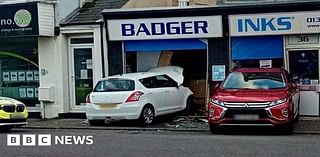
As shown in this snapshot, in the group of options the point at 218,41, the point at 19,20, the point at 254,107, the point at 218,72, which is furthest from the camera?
the point at 19,20

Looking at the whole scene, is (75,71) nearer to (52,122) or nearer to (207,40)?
(52,122)

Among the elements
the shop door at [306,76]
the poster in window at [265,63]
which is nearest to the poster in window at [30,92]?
the poster in window at [265,63]

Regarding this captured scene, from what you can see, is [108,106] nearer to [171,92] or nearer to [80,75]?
[171,92]

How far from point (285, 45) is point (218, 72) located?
7.40ft

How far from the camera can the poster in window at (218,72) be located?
21.9 meters

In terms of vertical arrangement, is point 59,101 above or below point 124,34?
below

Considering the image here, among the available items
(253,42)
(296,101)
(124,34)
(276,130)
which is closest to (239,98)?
(276,130)

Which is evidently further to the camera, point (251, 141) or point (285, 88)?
point (285, 88)

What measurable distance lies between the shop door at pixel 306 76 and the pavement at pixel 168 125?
0.42m

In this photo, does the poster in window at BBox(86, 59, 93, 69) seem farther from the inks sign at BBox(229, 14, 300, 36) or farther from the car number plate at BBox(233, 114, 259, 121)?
the car number plate at BBox(233, 114, 259, 121)

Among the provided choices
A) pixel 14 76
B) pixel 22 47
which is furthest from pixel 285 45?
pixel 14 76

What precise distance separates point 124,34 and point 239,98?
6.99 meters

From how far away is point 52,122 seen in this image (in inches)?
869

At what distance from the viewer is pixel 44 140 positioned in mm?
15773
